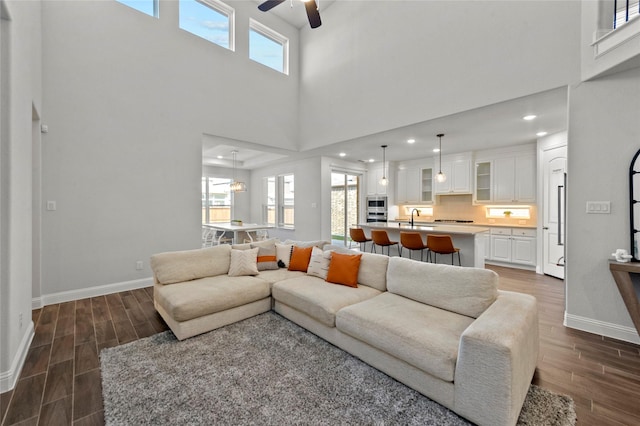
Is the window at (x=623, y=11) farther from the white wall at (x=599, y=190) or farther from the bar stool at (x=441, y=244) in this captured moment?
the bar stool at (x=441, y=244)

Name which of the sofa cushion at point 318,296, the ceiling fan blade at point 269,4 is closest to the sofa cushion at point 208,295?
the sofa cushion at point 318,296

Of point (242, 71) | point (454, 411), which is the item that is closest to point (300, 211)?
point (242, 71)

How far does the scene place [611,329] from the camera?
2.76 meters

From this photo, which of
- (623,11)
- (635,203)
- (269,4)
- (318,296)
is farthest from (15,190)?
(623,11)

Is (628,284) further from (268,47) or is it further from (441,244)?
(268,47)

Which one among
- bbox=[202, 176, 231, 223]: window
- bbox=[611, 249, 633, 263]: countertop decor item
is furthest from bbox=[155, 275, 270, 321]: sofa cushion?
bbox=[202, 176, 231, 223]: window

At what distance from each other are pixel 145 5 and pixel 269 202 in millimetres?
5576

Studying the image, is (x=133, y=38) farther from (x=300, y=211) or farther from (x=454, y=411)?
(x=454, y=411)

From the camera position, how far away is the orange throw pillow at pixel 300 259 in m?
3.68

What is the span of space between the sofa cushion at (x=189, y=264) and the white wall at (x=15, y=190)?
3.56 ft

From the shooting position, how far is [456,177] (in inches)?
264

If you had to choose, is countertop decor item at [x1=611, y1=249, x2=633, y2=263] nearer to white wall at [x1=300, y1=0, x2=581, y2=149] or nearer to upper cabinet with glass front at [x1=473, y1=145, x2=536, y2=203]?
white wall at [x1=300, y1=0, x2=581, y2=149]

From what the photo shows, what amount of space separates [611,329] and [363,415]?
2871 mm

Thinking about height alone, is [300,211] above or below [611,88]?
below
